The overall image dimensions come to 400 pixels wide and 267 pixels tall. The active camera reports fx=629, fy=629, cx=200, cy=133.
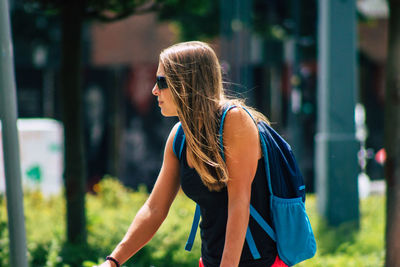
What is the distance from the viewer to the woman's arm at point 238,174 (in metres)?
2.18

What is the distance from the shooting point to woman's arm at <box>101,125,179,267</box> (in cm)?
245

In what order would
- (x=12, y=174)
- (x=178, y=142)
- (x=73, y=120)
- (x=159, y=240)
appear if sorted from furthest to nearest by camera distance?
(x=73, y=120) < (x=159, y=240) < (x=12, y=174) < (x=178, y=142)

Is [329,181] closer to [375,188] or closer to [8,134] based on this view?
[8,134]

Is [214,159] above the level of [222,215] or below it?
above

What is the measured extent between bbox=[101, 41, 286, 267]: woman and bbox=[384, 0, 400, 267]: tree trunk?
2247mm

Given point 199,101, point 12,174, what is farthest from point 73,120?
point 199,101

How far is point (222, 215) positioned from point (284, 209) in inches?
8.9

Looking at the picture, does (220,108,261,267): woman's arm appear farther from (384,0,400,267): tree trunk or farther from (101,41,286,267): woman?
(384,0,400,267): tree trunk

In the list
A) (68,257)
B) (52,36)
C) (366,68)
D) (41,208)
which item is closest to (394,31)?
(68,257)

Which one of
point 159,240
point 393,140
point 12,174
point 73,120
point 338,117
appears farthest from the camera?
point 338,117

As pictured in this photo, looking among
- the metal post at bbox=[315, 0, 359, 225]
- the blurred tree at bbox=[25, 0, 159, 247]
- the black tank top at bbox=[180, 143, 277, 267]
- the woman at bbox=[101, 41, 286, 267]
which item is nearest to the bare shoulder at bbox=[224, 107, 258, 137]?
the woman at bbox=[101, 41, 286, 267]

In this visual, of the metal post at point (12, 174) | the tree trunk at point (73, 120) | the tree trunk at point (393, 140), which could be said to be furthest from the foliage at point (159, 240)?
the metal post at point (12, 174)

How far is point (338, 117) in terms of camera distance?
23.1 ft

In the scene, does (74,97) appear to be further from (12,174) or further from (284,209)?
(284,209)
